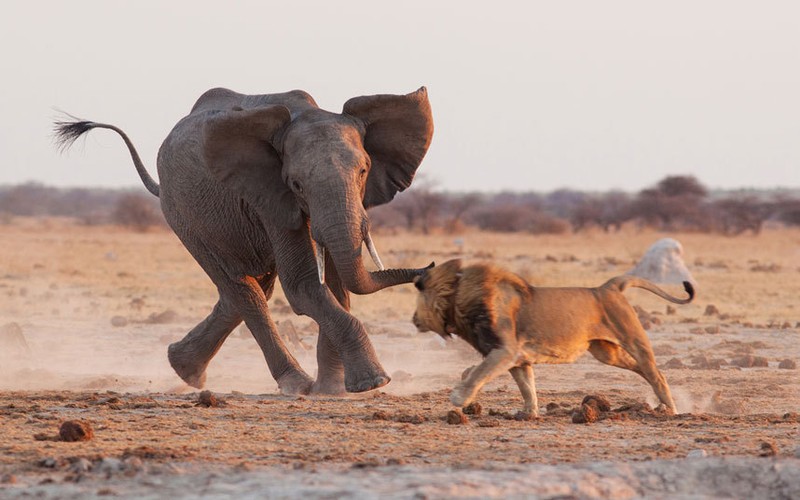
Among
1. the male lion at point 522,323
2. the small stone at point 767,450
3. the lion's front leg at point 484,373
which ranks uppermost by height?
the male lion at point 522,323

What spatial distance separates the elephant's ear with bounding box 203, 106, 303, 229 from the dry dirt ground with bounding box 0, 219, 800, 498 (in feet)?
4.65

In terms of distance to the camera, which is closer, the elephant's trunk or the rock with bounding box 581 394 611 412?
the rock with bounding box 581 394 611 412

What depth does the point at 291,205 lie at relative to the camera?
9.70m

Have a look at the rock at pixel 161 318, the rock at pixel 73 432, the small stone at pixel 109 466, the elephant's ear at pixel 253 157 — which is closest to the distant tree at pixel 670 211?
the rock at pixel 161 318

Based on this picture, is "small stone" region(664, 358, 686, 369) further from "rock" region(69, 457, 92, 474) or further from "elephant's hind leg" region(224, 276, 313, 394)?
"rock" region(69, 457, 92, 474)

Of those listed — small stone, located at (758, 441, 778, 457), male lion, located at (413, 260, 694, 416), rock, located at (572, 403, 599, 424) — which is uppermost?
male lion, located at (413, 260, 694, 416)

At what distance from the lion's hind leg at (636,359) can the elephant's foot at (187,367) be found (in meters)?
4.09

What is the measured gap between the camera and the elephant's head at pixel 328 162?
906 cm

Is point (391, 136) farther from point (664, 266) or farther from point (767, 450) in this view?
point (664, 266)

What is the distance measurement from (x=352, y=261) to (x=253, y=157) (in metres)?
1.33

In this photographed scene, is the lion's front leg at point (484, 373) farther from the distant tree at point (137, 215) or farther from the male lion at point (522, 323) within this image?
Result: the distant tree at point (137, 215)

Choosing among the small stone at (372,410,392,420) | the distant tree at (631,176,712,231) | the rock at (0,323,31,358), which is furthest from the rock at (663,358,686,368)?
the distant tree at (631,176,712,231)

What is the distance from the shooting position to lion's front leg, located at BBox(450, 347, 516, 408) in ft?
25.9

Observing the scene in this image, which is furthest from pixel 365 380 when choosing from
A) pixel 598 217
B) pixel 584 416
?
pixel 598 217
